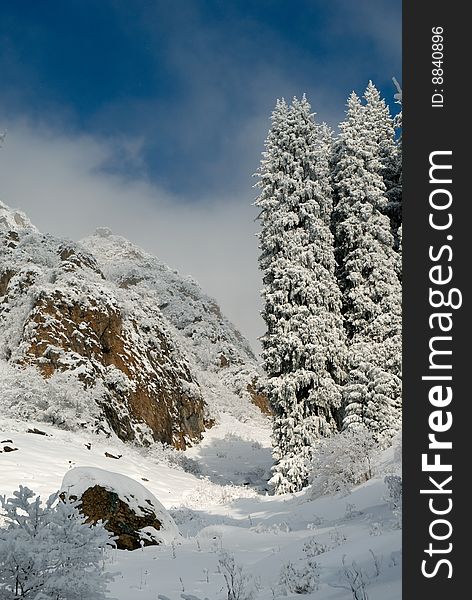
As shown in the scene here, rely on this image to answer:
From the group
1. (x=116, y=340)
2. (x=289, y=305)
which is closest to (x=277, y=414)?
(x=289, y=305)

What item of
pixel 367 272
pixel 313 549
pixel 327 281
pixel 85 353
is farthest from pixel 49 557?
pixel 85 353

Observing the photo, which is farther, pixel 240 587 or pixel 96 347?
pixel 96 347

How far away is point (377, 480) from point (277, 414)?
8.19 metres

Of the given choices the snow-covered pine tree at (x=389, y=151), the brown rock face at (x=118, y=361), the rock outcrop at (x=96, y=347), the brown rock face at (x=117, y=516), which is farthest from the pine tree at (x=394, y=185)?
the brown rock face at (x=117, y=516)

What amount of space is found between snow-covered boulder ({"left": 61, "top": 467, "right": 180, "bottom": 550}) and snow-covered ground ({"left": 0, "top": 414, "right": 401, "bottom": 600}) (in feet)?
1.28

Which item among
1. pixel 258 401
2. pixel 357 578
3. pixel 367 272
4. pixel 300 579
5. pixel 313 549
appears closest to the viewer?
pixel 357 578

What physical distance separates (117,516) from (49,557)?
521 cm

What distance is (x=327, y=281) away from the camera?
20203 millimetres

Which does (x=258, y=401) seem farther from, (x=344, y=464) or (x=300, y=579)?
(x=300, y=579)

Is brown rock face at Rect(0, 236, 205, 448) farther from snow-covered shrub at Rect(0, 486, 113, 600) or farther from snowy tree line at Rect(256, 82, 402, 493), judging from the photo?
snow-covered shrub at Rect(0, 486, 113, 600)

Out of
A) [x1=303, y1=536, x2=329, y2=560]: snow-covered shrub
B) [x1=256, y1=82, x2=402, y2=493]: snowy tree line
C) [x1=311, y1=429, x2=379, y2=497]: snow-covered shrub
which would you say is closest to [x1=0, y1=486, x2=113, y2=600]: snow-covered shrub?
[x1=303, y1=536, x2=329, y2=560]: snow-covered shrub

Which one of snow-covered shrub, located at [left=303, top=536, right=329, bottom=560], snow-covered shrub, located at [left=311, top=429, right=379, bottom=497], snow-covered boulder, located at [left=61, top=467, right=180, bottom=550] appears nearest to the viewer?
snow-covered shrub, located at [left=303, top=536, right=329, bottom=560]

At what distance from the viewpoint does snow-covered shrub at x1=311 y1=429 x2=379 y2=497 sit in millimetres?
12883

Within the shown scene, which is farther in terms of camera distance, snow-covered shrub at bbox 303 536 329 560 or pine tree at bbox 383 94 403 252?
pine tree at bbox 383 94 403 252
